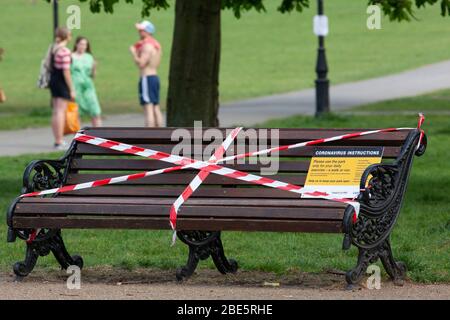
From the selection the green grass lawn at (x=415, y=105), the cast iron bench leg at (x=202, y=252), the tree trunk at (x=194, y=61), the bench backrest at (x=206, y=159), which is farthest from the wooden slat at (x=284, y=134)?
the green grass lawn at (x=415, y=105)

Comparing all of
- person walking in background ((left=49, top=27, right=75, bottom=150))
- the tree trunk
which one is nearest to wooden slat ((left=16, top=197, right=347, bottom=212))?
the tree trunk

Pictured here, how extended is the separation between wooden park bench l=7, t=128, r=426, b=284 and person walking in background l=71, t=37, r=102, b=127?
11.6m

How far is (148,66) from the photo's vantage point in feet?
70.5

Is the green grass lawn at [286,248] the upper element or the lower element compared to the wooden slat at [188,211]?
lower

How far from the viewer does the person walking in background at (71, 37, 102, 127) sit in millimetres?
20719

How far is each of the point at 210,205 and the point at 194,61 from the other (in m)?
5.40

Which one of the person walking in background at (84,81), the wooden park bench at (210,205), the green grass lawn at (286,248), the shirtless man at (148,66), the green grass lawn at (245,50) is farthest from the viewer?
the green grass lawn at (245,50)

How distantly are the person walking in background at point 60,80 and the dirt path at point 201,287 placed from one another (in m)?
10.5

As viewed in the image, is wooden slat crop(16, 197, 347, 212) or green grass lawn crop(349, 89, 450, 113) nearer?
wooden slat crop(16, 197, 347, 212)

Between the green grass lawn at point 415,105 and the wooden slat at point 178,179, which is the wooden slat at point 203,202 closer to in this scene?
the wooden slat at point 178,179

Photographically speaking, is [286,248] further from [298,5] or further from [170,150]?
[298,5]

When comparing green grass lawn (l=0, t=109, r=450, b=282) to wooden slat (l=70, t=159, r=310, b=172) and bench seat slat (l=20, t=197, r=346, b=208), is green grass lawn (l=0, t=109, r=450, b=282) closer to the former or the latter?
wooden slat (l=70, t=159, r=310, b=172)

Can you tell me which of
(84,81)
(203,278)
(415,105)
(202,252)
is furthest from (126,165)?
(415,105)

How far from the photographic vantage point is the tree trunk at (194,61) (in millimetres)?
13281
